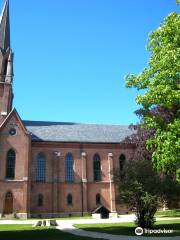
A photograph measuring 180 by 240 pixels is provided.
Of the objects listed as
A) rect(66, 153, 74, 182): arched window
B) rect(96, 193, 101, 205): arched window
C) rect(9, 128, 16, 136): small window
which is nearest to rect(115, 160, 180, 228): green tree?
rect(66, 153, 74, 182): arched window

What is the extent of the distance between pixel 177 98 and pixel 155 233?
9047 mm

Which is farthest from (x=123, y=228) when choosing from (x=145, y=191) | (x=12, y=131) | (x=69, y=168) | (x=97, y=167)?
(x=12, y=131)

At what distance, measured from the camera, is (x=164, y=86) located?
16859 millimetres

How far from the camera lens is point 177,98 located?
16203 mm

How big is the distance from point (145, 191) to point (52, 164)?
26519 mm

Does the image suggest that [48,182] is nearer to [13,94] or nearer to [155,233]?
[13,94]

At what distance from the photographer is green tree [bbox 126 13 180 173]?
53.3 feet

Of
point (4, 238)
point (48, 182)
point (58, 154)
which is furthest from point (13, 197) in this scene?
point (4, 238)

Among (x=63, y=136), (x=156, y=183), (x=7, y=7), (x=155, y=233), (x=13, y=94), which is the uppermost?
(x=7, y=7)

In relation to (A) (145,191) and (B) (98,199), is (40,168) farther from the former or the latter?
(A) (145,191)

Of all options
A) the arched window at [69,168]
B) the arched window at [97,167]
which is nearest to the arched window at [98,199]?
the arched window at [97,167]

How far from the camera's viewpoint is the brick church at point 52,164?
4347cm

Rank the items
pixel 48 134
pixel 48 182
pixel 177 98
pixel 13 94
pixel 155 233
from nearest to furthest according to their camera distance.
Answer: pixel 177 98, pixel 155 233, pixel 48 182, pixel 48 134, pixel 13 94

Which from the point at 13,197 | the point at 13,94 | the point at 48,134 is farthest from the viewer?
the point at 13,94
